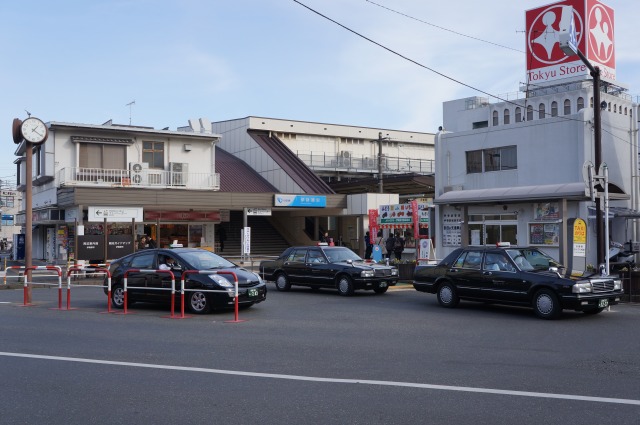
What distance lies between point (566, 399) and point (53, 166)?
106ft

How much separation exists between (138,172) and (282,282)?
1829 centimetres

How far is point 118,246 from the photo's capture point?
81.8 ft

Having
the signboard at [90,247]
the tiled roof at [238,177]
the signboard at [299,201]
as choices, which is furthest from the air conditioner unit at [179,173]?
the signboard at [90,247]

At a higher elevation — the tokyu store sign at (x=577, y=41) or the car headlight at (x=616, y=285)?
the tokyu store sign at (x=577, y=41)

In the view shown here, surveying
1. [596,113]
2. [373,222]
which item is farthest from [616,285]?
[373,222]

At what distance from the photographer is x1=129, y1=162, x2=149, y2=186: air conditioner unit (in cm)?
3503

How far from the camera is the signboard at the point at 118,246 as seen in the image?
24.8 meters

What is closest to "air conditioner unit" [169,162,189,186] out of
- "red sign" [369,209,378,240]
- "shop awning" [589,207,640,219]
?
"red sign" [369,209,378,240]

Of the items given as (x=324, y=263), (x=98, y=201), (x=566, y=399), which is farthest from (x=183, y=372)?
(x=98, y=201)

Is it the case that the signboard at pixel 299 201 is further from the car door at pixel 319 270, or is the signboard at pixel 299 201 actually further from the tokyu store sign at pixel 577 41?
the car door at pixel 319 270

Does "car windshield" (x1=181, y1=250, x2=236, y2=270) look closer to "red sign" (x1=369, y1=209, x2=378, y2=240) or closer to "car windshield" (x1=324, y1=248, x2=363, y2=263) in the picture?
"car windshield" (x1=324, y1=248, x2=363, y2=263)

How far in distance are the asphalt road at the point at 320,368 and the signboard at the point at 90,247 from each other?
978 cm

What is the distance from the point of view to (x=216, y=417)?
6.12 metres

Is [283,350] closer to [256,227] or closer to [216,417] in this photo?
[216,417]
